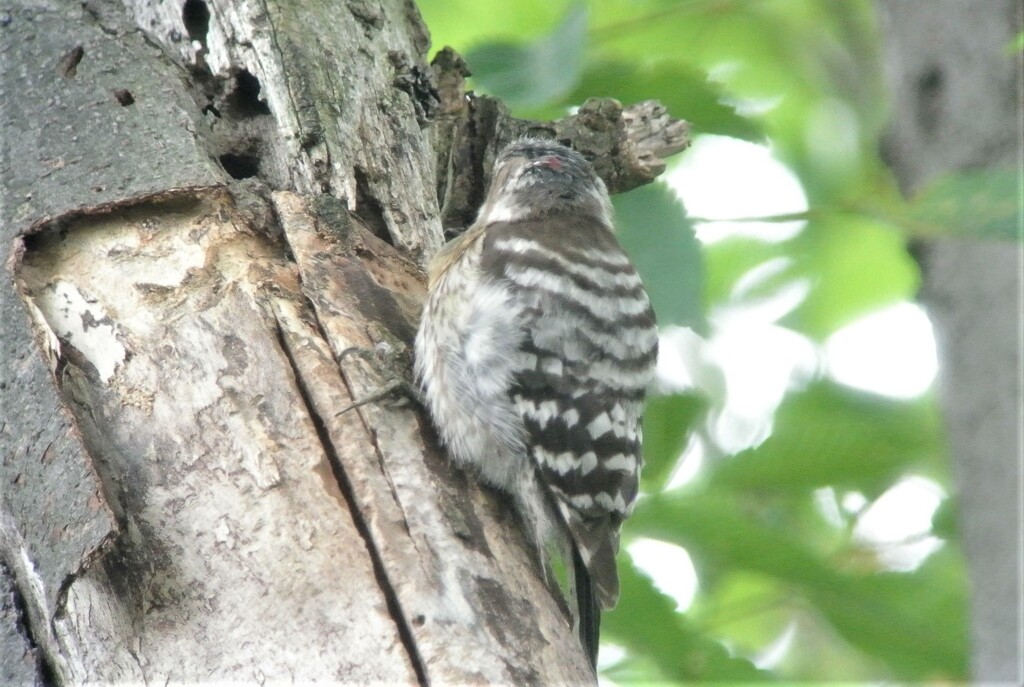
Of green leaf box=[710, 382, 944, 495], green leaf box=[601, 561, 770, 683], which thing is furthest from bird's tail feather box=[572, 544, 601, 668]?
green leaf box=[710, 382, 944, 495]

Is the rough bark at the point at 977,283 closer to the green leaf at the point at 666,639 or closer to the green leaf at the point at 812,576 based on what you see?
the green leaf at the point at 812,576

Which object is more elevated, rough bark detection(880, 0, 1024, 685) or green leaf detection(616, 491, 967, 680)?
rough bark detection(880, 0, 1024, 685)

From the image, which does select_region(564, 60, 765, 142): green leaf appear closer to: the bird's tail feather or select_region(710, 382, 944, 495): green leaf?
select_region(710, 382, 944, 495): green leaf

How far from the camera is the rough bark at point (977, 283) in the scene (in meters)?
3.40

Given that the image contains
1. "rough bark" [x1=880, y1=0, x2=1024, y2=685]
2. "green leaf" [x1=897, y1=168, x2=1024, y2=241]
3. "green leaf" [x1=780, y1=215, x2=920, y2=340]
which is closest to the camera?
"green leaf" [x1=897, y1=168, x2=1024, y2=241]

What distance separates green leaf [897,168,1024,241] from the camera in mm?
2588

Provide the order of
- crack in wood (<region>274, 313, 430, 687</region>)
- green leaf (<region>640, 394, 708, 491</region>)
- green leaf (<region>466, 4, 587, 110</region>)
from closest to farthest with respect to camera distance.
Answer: crack in wood (<region>274, 313, 430, 687</region>)
green leaf (<region>466, 4, 587, 110</region>)
green leaf (<region>640, 394, 708, 491</region>)

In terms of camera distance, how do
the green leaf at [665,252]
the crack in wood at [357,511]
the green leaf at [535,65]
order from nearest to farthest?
the crack in wood at [357,511] < the green leaf at [535,65] < the green leaf at [665,252]

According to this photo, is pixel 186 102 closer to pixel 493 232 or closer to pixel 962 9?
pixel 493 232

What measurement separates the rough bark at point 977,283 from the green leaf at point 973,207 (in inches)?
22.3

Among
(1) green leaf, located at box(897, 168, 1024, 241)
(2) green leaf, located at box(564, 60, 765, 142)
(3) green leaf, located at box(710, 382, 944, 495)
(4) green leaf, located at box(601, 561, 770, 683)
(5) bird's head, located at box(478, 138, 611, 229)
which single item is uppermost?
(2) green leaf, located at box(564, 60, 765, 142)

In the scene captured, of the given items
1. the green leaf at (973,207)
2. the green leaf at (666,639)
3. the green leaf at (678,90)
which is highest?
the green leaf at (678,90)

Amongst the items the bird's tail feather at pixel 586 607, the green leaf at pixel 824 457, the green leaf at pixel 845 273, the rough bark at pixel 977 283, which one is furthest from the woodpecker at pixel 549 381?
the green leaf at pixel 845 273

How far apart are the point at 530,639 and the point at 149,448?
841mm
